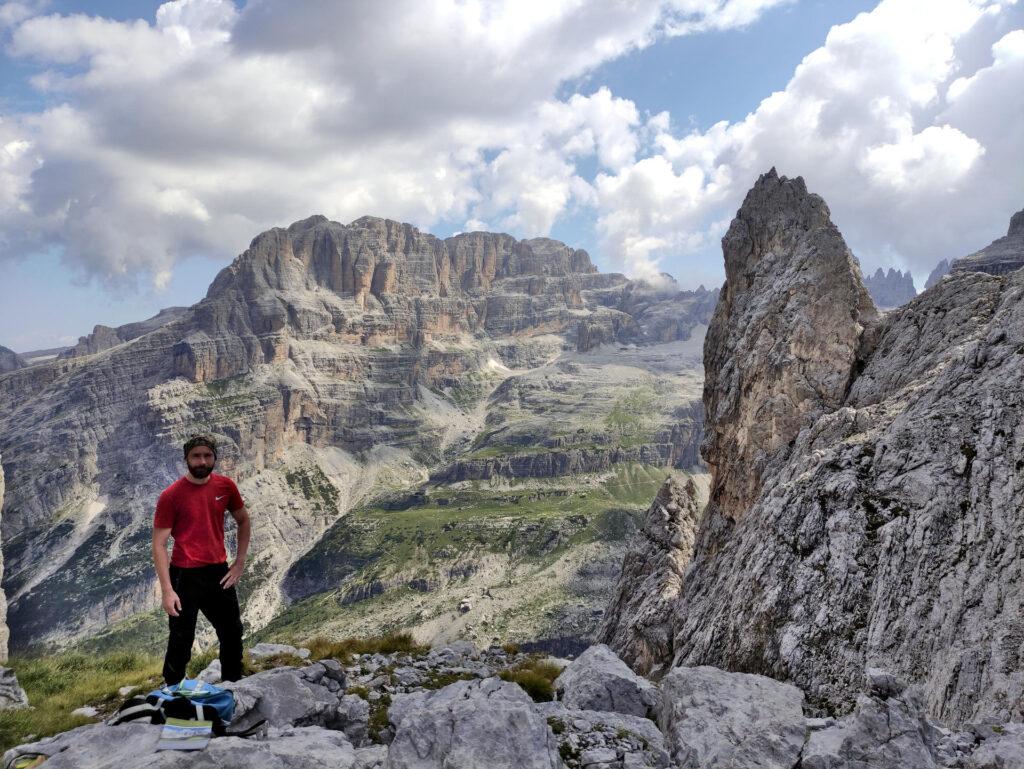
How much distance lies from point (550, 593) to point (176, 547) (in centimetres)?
19979

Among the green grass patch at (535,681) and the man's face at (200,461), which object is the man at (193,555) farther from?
the green grass patch at (535,681)

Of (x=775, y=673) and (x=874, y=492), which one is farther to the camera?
(x=874, y=492)

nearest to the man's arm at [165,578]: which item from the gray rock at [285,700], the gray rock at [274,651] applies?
the gray rock at [285,700]

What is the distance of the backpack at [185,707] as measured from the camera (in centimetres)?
755

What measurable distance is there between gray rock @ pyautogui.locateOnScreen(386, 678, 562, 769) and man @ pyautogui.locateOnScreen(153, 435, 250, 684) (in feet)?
15.2

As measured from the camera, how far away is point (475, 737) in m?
8.10

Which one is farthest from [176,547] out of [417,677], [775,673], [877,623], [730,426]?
[730,426]

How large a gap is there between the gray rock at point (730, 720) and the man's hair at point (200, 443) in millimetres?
10397

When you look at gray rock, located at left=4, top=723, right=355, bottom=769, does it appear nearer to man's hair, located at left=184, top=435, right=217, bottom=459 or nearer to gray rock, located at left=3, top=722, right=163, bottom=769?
gray rock, located at left=3, top=722, right=163, bottom=769

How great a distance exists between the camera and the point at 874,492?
16.0m

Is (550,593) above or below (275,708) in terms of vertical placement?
below

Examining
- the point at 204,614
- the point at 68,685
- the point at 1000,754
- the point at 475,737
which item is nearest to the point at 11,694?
the point at 68,685

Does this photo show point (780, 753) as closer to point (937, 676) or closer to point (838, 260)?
point (937, 676)

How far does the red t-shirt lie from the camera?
10266 mm
